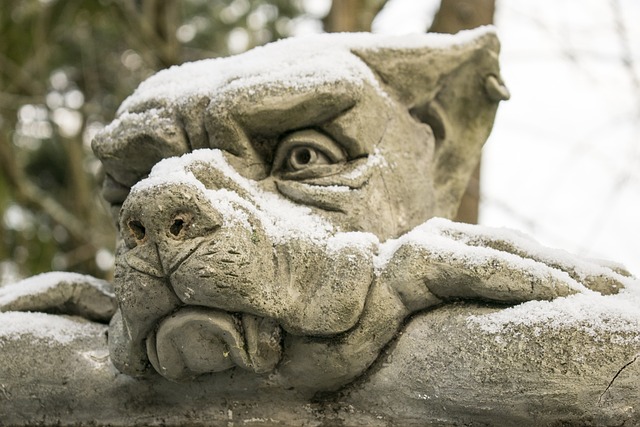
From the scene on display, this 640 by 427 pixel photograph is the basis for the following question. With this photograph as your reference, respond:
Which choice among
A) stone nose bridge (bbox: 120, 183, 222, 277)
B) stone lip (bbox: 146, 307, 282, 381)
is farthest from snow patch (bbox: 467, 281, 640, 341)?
stone nose bridge (bbox: 120, 183, 222, 277)

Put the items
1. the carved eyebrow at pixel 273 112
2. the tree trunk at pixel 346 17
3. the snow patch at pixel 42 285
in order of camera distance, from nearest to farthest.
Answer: the carved eyebrow at pixel 273 112 < the snow patch at pixel 42 285 < the tree trunk at pixel 346 17

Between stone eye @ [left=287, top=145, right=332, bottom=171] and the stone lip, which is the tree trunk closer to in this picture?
stone eye @ [left=287, top=145, right=332, bottom=171]

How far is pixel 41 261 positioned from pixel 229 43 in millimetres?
2011

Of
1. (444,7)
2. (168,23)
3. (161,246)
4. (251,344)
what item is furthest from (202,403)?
(168,23)

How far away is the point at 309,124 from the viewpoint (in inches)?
55.4

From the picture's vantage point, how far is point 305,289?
1223 mm

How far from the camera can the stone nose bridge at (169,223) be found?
1.16 meters

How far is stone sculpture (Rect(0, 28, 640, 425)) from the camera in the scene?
1158 mm

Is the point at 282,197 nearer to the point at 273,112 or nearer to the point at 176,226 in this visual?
the point at 273,112

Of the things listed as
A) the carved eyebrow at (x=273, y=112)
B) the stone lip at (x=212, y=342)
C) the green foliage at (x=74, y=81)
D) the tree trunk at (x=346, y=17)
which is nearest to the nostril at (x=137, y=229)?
the stone lip at (x=212, y=342)

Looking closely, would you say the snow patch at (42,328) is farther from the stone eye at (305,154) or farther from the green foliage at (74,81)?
the green foliage at (74,81)

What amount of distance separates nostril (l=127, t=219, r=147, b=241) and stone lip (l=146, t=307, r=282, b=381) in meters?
0.12

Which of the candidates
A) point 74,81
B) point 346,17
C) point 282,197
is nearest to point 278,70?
point 282,197

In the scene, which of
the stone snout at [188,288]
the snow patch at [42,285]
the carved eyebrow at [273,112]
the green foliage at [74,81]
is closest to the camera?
the stone snout at [188,288]
